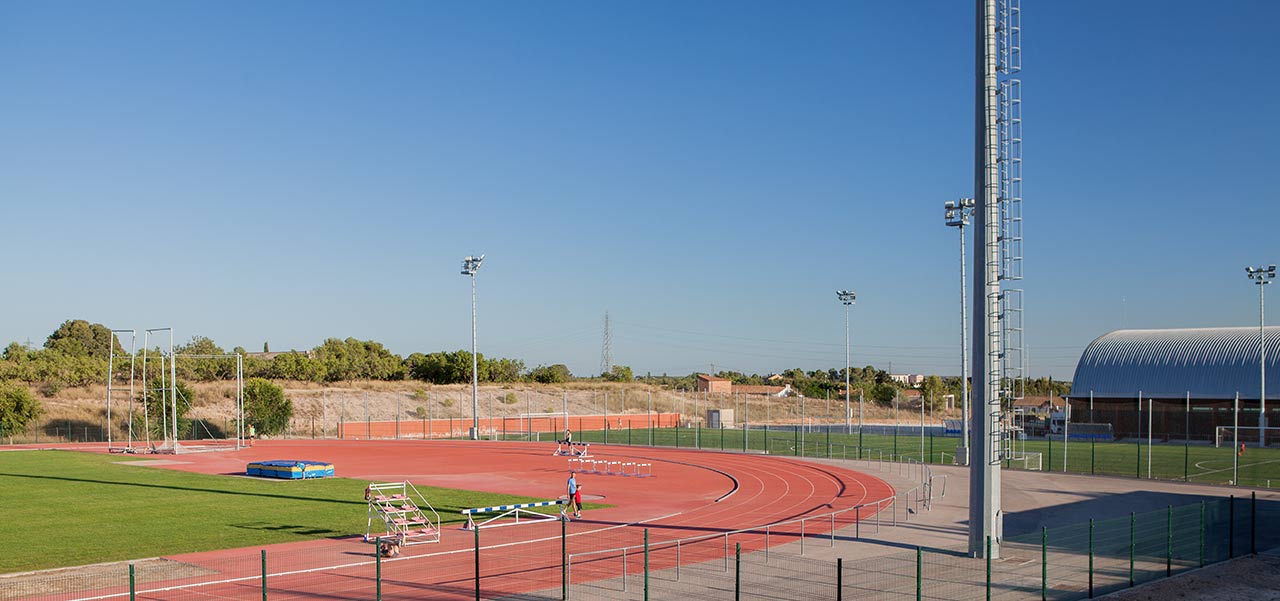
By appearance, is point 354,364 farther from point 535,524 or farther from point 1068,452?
point 535,524

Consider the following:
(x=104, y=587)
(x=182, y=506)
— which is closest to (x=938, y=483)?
(x=182, y=506)

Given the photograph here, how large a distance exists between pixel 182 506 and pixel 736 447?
36530 millimetres

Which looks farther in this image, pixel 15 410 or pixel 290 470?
pixel 15 410

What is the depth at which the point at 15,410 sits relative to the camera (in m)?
71.7

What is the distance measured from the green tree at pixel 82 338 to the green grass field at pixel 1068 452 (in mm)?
105697

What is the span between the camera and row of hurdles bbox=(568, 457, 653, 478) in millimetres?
47531

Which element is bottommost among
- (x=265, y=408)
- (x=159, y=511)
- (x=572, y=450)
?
(x=572, y=450)

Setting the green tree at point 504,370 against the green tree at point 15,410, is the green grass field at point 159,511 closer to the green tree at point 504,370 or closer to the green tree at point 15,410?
the green tree at point 15,410

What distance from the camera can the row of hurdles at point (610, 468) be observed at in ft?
156

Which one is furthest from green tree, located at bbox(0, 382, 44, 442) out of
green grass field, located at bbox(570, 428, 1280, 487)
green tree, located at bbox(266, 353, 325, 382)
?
green tree, located at bbox(266, 353, 325, 382)

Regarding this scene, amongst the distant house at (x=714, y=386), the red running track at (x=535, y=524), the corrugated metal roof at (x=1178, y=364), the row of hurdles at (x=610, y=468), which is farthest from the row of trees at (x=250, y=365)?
the corrugated metal roof at (x=1178, y=364)

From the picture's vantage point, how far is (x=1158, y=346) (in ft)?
271

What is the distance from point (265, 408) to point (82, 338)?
324 feet

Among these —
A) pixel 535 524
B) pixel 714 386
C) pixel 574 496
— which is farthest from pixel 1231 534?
pixel 714 386
